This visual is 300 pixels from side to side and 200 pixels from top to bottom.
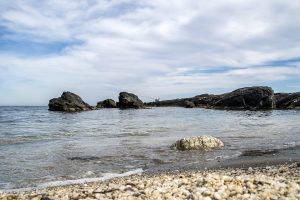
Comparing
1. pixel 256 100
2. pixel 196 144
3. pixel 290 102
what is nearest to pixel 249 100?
pixel 256 100

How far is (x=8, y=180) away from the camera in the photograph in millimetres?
12312

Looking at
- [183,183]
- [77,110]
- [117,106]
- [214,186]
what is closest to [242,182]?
[214,186]

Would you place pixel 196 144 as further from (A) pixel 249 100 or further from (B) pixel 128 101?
(B) pixel 128 101

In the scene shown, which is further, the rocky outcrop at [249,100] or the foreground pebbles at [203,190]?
the rocky outcrop at [249,100]

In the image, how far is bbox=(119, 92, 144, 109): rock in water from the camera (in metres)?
92.8

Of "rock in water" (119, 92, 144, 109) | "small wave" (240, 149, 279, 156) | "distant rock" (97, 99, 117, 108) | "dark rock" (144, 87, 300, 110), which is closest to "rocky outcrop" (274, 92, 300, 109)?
"dark rock" (144, 87, 300, 110)

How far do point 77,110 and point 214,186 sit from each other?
69949 mm

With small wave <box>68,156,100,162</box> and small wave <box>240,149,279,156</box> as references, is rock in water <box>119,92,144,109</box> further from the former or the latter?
small wave <box>68,156,100,162</box>

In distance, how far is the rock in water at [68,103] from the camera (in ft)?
244

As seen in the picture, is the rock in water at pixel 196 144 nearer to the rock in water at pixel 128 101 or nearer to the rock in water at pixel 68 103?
the rock in water at pixel 68 103

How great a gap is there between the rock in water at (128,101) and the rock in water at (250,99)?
20490 mm

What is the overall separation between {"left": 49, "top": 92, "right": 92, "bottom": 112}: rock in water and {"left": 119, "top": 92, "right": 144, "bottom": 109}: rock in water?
14941mm

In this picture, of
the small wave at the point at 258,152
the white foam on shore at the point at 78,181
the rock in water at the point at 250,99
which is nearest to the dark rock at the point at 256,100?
the rock in water at the point at 250,99

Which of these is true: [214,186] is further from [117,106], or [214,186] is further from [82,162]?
[117,106]
